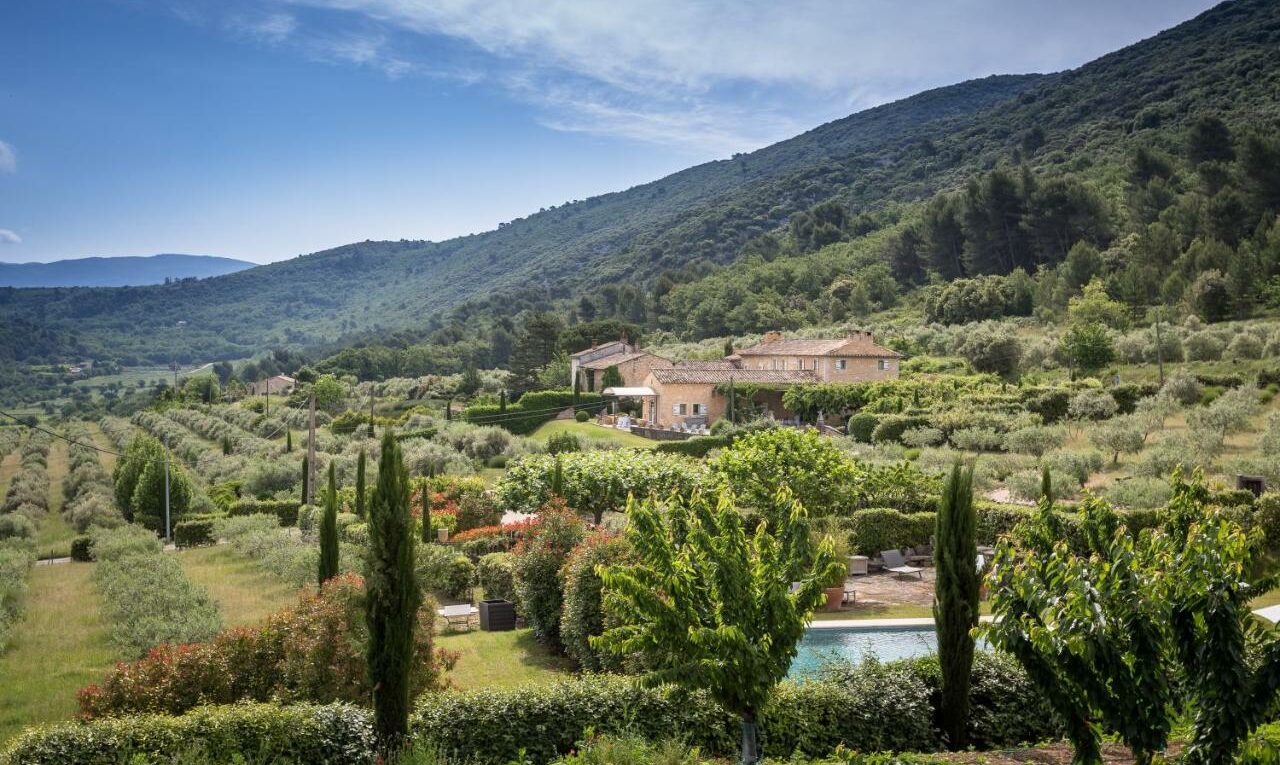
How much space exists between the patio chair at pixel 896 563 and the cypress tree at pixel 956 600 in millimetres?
11026

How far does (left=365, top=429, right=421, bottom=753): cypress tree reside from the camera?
9.43 meters

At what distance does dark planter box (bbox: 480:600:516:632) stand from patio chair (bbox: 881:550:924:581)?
891 centimetres

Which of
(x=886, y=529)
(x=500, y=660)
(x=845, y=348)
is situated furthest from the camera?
(x=845, y=348)

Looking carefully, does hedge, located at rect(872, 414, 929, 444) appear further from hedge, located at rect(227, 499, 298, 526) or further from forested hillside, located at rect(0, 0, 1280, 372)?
forested hillside, located at rect(0, 0, 1280, 372)

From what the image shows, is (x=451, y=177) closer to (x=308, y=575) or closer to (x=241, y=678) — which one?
(x=308, y=575)

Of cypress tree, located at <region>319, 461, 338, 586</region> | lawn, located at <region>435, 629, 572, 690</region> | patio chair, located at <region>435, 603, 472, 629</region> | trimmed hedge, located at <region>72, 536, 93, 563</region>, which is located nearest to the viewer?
lawn, located at <region>435, 629, 572, 690</region>

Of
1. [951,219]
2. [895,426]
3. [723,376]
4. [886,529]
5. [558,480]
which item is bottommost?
[886,529]

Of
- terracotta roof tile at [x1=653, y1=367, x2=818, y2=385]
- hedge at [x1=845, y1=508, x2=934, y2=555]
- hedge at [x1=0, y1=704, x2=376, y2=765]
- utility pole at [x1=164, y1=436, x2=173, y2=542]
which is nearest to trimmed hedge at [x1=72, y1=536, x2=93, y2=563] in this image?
utility pole at [x1=164, y1=436, x2=173, y2=542]

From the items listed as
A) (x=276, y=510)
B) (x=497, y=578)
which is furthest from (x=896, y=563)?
(x=276, y=510)

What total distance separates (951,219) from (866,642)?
80663 millimetres

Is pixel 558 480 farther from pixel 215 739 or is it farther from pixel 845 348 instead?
pixel 845 348

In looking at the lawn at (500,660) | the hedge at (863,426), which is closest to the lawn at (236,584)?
the lawn at (500,660)

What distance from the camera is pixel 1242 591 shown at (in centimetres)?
639

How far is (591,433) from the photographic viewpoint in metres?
51.7
